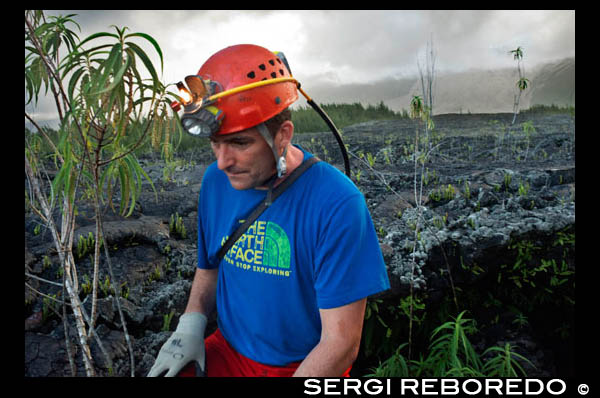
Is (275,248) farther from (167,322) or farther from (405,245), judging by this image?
(405,245)

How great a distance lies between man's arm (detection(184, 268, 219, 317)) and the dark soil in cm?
40

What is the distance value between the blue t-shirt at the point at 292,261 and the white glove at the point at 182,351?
0.38 feet

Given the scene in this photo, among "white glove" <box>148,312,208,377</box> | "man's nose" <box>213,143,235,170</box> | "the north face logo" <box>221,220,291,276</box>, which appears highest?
"man's nose" <box>213,143,235,170</box>

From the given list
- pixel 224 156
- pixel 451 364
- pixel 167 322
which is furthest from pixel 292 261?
pixel 451 364

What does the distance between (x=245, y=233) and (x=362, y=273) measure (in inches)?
16.5

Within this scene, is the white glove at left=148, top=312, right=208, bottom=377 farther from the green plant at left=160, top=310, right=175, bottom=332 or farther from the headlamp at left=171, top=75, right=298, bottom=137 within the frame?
the headlamp at left=171, top=75, right=298, bottom=137

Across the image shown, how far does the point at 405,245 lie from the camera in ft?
8.45

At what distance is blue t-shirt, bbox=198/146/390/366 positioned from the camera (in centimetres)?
122

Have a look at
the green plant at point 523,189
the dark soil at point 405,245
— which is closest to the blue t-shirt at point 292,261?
the dark soil at point 405,245

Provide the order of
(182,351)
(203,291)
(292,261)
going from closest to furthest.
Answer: (292,261)
(182,351)
(203,291)

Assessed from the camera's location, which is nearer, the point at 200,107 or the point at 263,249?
the point at 200,107

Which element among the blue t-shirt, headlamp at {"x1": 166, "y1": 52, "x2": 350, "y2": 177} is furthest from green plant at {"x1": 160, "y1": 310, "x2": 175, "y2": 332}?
headlamp at {"x1": 166, "y1": 52, "x2": 350, "y2": 177}

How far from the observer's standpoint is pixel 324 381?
1288 mm

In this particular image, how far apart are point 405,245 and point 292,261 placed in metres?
1.42
